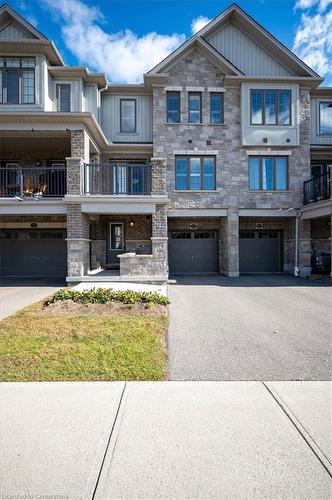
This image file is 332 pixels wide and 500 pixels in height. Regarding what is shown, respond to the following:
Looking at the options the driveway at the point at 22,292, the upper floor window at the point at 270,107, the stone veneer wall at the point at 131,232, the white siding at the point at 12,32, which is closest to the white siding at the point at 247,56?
the upper floor window at the point at 270,107

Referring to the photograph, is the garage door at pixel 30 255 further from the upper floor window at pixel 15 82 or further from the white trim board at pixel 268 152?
the white trim board at pixel 268 152

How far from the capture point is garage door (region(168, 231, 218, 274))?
16.3 meters

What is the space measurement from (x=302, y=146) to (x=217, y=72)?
606cm

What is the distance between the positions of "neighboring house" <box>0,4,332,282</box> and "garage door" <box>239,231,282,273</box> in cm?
63

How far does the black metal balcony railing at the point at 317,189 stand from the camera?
13688mm

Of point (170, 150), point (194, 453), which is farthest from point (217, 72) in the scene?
point (194, 453)

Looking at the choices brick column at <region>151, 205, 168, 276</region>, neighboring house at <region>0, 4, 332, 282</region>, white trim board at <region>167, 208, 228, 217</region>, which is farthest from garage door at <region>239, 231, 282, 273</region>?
brick column at <region>151, 205, 168, 276</region>

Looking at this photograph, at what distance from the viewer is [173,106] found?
1531cm

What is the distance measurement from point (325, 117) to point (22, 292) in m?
18.5

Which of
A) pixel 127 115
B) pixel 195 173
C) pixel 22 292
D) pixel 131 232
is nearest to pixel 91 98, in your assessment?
pixel 127 115

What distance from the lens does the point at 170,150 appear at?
15125 millimetres

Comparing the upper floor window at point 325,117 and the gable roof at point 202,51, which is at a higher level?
the gable roof at point 202,51

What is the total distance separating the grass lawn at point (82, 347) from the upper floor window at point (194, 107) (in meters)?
12.2

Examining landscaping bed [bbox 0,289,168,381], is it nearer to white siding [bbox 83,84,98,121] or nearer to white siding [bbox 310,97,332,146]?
white siding [bbox 83,84,98,121]
